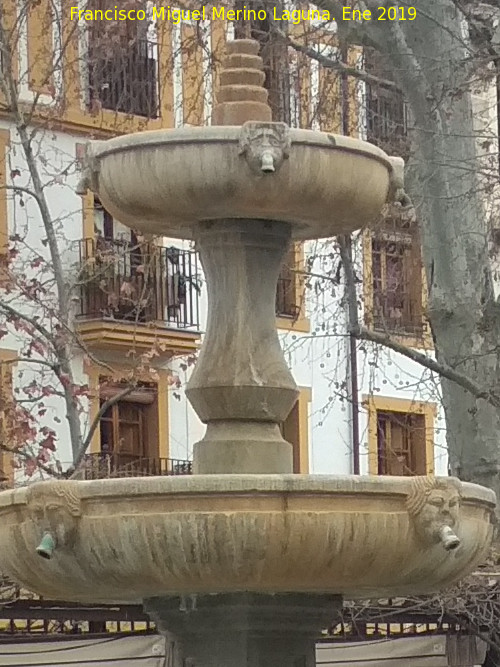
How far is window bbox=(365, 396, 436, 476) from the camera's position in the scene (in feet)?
88.1

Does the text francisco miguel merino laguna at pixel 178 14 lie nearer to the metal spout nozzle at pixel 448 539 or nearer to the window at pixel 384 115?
the window at pixel 384 115

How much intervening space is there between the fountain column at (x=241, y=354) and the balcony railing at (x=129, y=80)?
1099 cm

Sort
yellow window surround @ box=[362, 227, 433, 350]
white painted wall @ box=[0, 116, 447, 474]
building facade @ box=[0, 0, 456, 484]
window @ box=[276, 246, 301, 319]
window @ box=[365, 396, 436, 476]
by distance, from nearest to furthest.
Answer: building facade @ box=[0, 0, 456, 484], yellow window surround @ box=[362, 227, 433, 350], white painted wall @ box=[0, 116, 447, 474], window @ box=[276, 246, 301, 319], window @ box=[365, 396, 436, 476]

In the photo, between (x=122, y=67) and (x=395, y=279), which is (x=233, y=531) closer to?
(x=395, y=279)

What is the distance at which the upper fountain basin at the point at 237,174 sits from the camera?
742 centimetres

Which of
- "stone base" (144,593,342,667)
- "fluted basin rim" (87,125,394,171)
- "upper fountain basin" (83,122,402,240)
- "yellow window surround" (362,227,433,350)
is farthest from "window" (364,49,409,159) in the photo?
"stone base" (144,593,342,667)

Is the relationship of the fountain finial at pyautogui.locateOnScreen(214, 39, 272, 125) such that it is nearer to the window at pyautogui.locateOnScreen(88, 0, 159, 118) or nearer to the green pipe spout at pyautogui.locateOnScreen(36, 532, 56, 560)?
the green pipe spout at pyautogui.locateOnScreen(36, 532, 56, 560)

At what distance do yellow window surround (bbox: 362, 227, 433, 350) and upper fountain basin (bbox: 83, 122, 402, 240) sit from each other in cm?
808

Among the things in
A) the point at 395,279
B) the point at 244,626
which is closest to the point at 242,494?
the point at 244,626

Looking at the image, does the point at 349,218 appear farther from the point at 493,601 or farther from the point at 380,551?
the point at 493,601

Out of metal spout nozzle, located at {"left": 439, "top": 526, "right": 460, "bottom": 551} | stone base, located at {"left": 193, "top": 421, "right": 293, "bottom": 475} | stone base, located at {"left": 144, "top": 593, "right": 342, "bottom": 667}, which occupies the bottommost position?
Result: stone base, located at {"left": 144, "top": 593, "right": 342, "bottom": 667}

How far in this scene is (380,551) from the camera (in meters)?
6.86

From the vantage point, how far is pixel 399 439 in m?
27.7

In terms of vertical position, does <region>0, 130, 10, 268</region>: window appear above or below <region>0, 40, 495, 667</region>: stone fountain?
above
